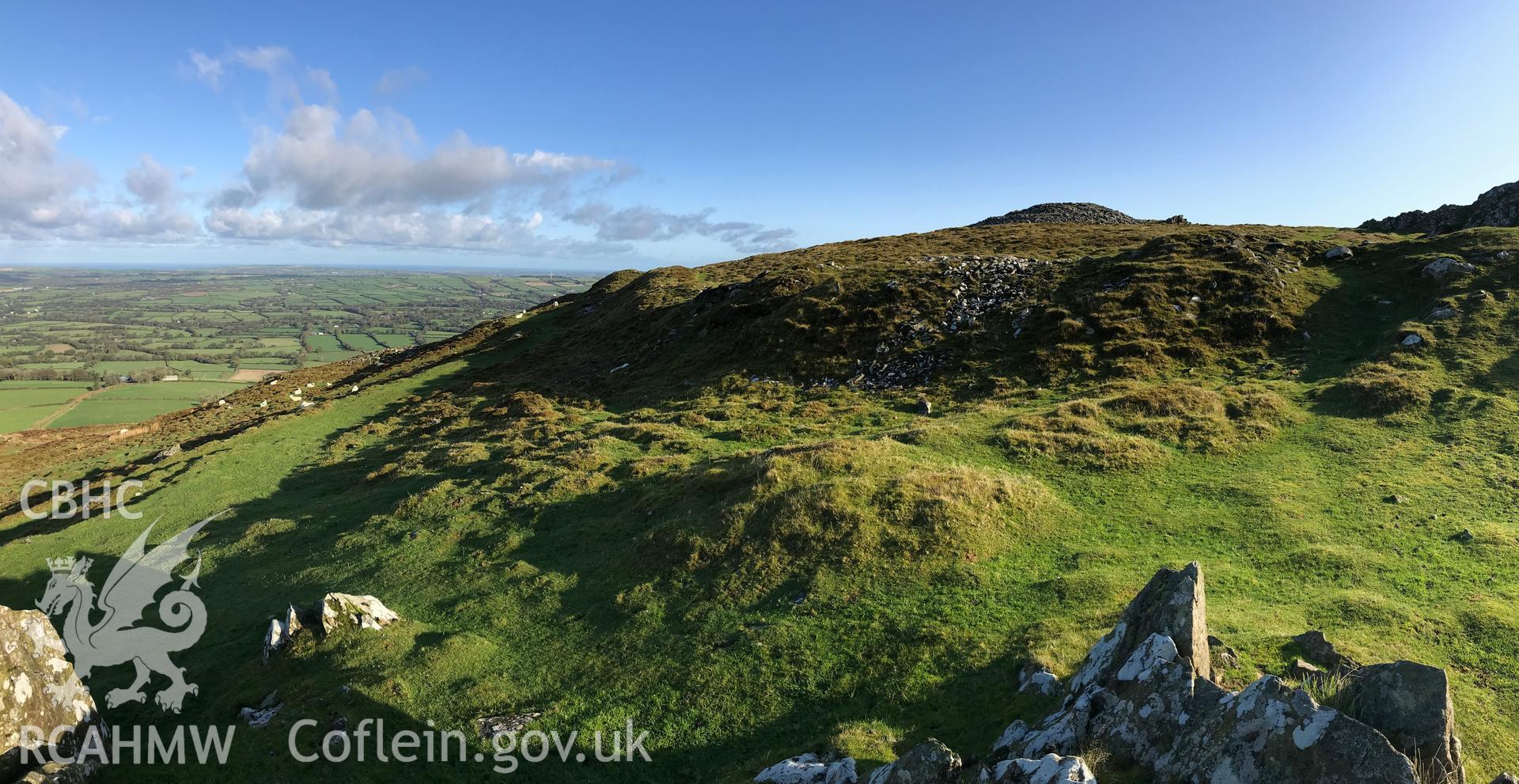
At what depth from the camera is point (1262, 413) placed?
2769 cm

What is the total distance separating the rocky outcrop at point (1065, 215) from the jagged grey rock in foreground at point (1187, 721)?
9542 cm

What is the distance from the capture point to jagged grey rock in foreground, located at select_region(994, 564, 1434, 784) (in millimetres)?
6820

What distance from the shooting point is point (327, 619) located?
17688mm

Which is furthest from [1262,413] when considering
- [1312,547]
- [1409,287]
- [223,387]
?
[223,387]

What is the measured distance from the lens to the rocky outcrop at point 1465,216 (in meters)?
54.2

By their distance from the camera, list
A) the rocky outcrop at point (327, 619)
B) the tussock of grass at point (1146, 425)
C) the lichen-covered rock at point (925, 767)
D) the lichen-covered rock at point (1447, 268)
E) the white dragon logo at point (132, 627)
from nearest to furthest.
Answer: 1. the lichen-covered rock at point (925, 767)
2. the white dragon logo at point (132, 627)
3. the rocky outcrop at point (327, 619)
4. the tussock of grass at point (1146, 425)
5. the lichen-covered rock at point (1447, 268)

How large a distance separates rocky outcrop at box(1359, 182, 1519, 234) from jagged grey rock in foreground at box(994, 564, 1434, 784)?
246 ft

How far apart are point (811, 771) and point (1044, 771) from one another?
14.6 ft

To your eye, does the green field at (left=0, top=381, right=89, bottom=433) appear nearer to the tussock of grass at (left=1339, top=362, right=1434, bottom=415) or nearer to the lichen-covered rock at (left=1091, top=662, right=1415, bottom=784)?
the lichen-covered rock at (left=1091, top=662, right=1415, bottom=784)

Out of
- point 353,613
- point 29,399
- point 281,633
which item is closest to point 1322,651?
point 353,613

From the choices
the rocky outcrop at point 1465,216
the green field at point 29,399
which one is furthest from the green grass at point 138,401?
the rocky outcrop at point 1465,216

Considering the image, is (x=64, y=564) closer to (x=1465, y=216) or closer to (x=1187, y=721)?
(x=1187, y=721)

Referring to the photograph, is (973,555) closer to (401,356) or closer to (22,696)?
(22,696)

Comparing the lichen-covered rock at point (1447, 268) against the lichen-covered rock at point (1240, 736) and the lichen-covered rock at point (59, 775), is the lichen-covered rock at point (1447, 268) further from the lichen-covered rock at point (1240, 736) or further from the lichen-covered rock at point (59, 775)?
the lichen-covered rock at point (59, 775)
